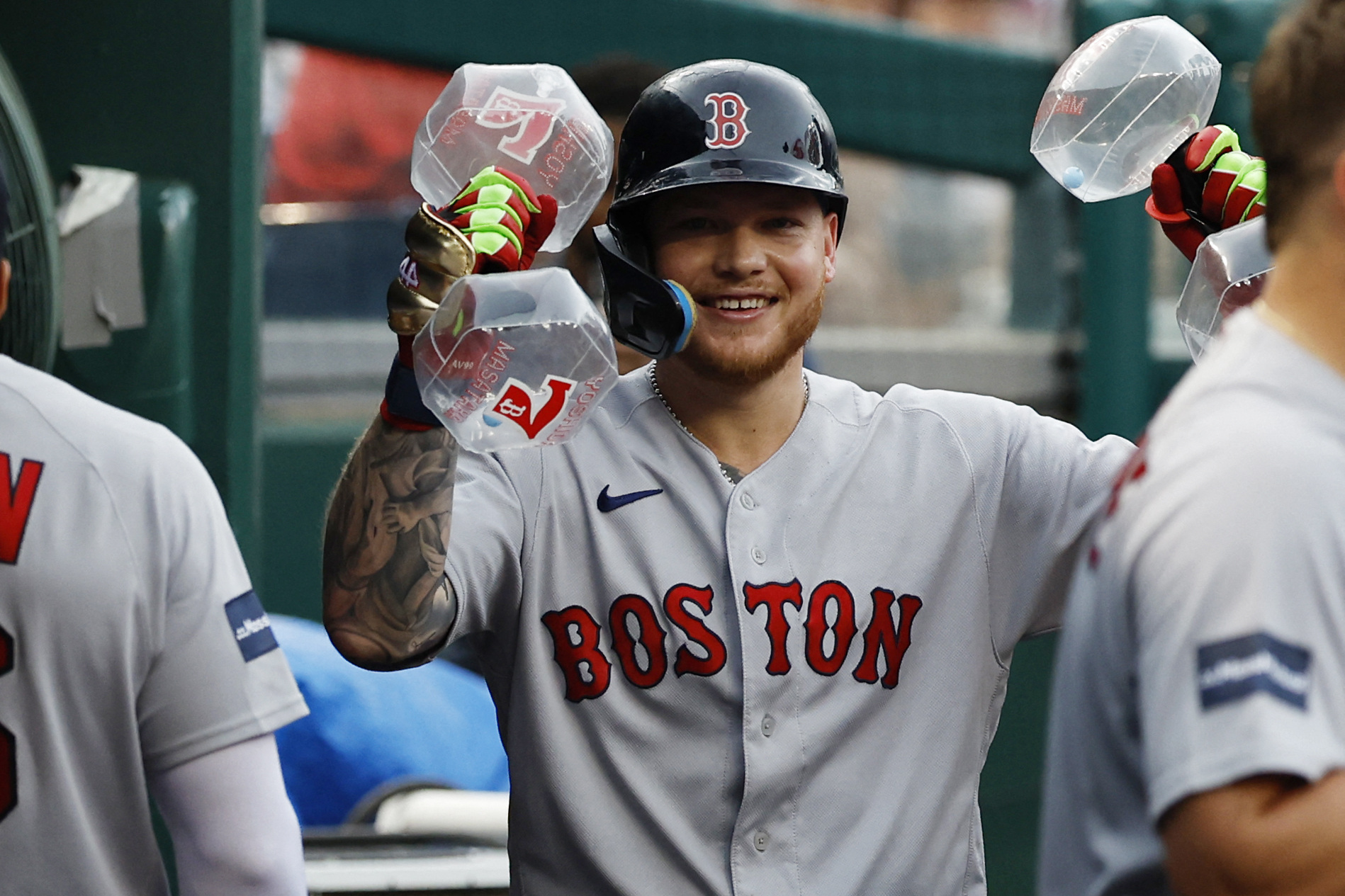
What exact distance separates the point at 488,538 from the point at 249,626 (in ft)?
1.46

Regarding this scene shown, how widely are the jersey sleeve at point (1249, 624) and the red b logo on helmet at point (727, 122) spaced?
4.53 feet

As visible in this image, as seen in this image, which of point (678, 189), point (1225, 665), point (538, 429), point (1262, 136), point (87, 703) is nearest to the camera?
point (1225, 665)

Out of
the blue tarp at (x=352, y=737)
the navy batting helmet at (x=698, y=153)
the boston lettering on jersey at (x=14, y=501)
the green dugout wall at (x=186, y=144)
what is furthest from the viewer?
the blue tarp at (x=352, y=737)

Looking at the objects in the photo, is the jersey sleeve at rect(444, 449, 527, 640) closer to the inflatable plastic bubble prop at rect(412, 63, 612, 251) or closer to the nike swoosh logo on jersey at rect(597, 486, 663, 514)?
the nike swoosh logo on jersey at rect(597, 486, 663, 514)

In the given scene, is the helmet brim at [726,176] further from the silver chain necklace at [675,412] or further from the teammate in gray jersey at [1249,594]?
the teammate in gray jersey at [1249,594]

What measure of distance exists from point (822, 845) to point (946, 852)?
0.20 metres

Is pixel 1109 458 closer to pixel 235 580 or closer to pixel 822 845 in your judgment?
pixel 822 845

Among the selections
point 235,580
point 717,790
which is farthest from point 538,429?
point 717,790

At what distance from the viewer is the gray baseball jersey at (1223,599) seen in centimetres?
141

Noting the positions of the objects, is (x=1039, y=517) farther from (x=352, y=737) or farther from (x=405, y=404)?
(x=352, y=737)

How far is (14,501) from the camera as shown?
2031mm

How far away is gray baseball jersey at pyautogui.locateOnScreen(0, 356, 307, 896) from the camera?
6.64 ft

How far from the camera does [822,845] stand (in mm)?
2473

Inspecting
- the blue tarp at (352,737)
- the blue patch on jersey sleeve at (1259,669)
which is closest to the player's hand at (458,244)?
the blue patch on jersey sleeve at (1259,669)
